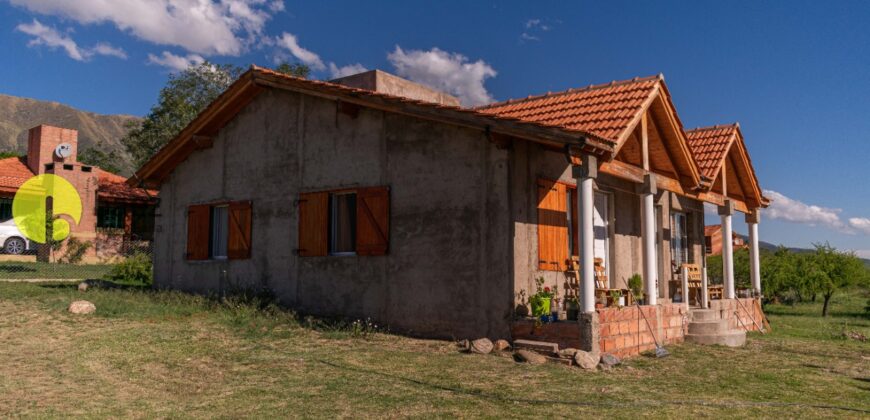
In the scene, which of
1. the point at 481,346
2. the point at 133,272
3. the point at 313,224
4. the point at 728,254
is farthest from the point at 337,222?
the point at 133,272

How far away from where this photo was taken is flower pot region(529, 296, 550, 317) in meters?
9.81

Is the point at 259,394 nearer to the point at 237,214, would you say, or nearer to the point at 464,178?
the point at 464,178

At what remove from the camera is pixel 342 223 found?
492 inches

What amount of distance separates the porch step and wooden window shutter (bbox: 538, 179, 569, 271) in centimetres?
140

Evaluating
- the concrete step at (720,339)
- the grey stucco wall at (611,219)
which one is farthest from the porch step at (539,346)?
the concrete step at (720,339)

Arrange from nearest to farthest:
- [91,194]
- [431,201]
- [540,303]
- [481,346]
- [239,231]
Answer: [481,346] < [540,303] < [431,201] < [239,231] < [91,194]

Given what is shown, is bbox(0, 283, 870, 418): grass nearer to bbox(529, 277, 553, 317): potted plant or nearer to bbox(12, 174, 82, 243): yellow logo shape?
bbox(529, 277, 553, 317): potted plant

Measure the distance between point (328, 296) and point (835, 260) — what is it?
20136 millimetres

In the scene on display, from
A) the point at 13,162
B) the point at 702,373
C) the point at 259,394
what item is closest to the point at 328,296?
the point at 259,394

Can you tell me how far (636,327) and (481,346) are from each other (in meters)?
2.58

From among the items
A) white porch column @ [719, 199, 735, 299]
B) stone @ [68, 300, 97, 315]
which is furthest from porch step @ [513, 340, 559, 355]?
stone @ [68, 300, 97, 315]

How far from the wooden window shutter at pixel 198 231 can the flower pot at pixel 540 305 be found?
791cm

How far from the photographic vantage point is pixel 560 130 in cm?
909

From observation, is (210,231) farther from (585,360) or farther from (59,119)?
(59,119)
